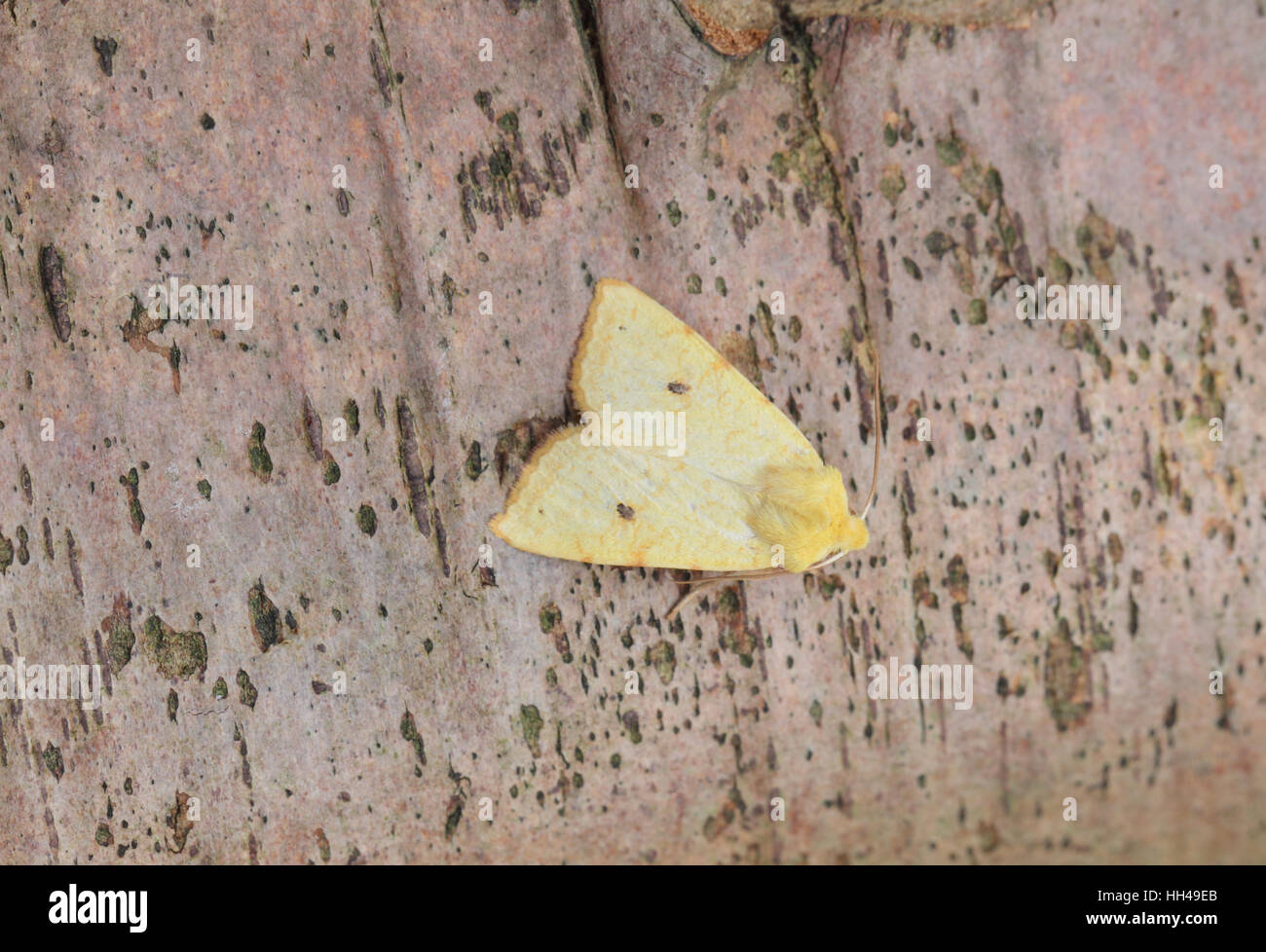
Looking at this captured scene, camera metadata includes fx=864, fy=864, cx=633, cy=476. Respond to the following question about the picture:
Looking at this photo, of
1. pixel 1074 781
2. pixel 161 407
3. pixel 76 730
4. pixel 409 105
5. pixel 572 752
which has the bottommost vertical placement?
pixel 1074 781

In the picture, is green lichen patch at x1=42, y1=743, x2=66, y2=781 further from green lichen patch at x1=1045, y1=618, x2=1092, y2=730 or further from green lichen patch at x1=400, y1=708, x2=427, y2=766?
green lichen patch at x1=1045, y1=618, x2=1092, y2=730

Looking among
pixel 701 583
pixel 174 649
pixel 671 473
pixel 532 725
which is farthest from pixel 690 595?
pixel 174 649

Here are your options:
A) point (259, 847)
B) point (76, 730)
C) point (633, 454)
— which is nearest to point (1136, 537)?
point (633, 454)

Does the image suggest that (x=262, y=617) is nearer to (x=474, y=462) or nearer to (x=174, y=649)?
(x=174, y=649)

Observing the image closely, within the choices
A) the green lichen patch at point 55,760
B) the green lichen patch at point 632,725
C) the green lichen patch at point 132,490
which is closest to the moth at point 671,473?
the green lichen patch at point 632,725

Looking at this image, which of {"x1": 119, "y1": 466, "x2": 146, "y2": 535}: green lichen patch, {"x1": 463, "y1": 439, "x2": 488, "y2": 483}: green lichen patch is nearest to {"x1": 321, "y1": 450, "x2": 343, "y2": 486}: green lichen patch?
{"x1": 463, "y1": 439, "x2": 488, "y2": 483}: green lichen patch

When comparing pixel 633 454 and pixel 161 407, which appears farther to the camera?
pixel 633 454

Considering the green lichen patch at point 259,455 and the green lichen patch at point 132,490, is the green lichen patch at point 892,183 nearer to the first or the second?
the green lichen patch at point 259,455

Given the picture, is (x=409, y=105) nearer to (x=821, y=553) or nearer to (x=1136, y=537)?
(x=821, y=553)
